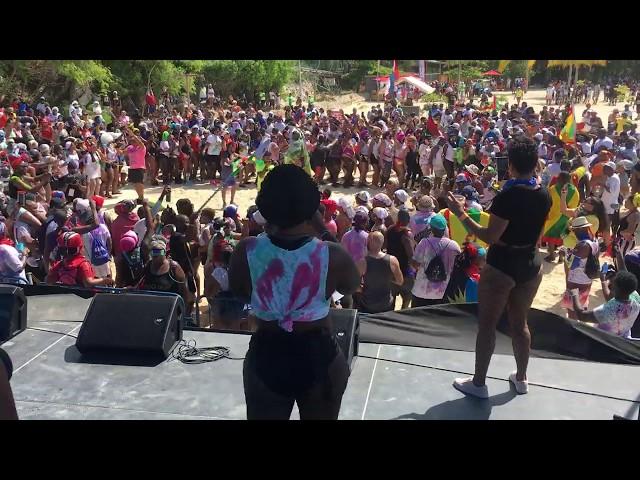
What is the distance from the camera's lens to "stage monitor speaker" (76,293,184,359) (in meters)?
3.92

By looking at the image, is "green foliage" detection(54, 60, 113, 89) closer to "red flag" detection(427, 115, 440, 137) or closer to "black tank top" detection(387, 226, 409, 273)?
"red flag" detection(427, 115, 440, 137)

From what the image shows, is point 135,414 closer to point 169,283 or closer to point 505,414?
point 505,414

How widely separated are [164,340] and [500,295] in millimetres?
1986

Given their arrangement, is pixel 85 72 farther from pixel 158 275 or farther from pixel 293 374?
pixel 293 374

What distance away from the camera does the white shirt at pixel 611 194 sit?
9398 mm

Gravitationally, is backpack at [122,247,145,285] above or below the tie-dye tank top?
below

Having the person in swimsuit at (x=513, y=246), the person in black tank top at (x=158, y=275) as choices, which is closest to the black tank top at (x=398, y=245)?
the person in black tank top at (x=158, y=275)

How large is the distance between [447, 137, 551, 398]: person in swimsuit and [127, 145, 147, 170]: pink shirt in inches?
443

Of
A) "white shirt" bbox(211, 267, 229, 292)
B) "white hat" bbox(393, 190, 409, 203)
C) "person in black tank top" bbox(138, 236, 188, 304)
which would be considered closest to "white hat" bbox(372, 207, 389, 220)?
"white hat" bbox(393, 190, 409, 203)

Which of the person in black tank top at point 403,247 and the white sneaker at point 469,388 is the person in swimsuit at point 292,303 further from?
the person in black tank top at point 403,247

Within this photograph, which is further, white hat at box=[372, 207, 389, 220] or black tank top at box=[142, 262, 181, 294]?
white hat at box=[372, 207, 389, 220]

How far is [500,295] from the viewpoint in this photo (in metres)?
3.25
